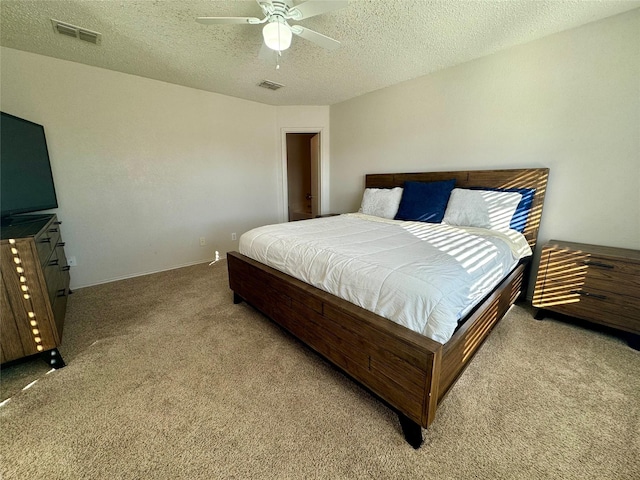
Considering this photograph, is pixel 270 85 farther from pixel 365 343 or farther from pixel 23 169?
pixel 365 343

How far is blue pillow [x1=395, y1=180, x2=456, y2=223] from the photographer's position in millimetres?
2703

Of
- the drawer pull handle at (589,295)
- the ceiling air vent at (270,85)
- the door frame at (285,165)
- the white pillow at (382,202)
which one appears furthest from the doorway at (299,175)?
the drawer pull handle at (589,295)

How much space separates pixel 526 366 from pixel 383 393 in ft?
3.59

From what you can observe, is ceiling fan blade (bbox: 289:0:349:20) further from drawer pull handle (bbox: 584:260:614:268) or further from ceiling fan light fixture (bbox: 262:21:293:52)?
drawer pull handle (bbox: 584:260:614:268)

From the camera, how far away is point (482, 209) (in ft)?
7.73

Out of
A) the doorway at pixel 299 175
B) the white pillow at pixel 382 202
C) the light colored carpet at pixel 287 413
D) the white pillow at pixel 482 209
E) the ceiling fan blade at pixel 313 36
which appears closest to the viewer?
the light colored carpet at pixel 287 413

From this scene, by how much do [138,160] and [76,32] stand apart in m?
1.24

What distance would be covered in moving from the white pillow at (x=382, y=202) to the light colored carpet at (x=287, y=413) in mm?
1650

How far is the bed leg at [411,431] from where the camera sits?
1.11 meters

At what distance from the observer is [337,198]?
4.39 meters

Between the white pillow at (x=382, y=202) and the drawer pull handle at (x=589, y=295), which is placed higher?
the white pillow at (x=382, y=202)

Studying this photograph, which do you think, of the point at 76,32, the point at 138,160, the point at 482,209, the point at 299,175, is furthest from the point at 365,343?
the point at 299,175

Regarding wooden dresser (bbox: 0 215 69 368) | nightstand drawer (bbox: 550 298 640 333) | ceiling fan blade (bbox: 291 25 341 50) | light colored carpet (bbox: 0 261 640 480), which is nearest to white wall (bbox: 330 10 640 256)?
nightstand drawer (bbox: 550 298 640 333)

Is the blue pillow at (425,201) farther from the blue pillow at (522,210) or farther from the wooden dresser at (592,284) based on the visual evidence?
the wooden dresser at (592,284)
